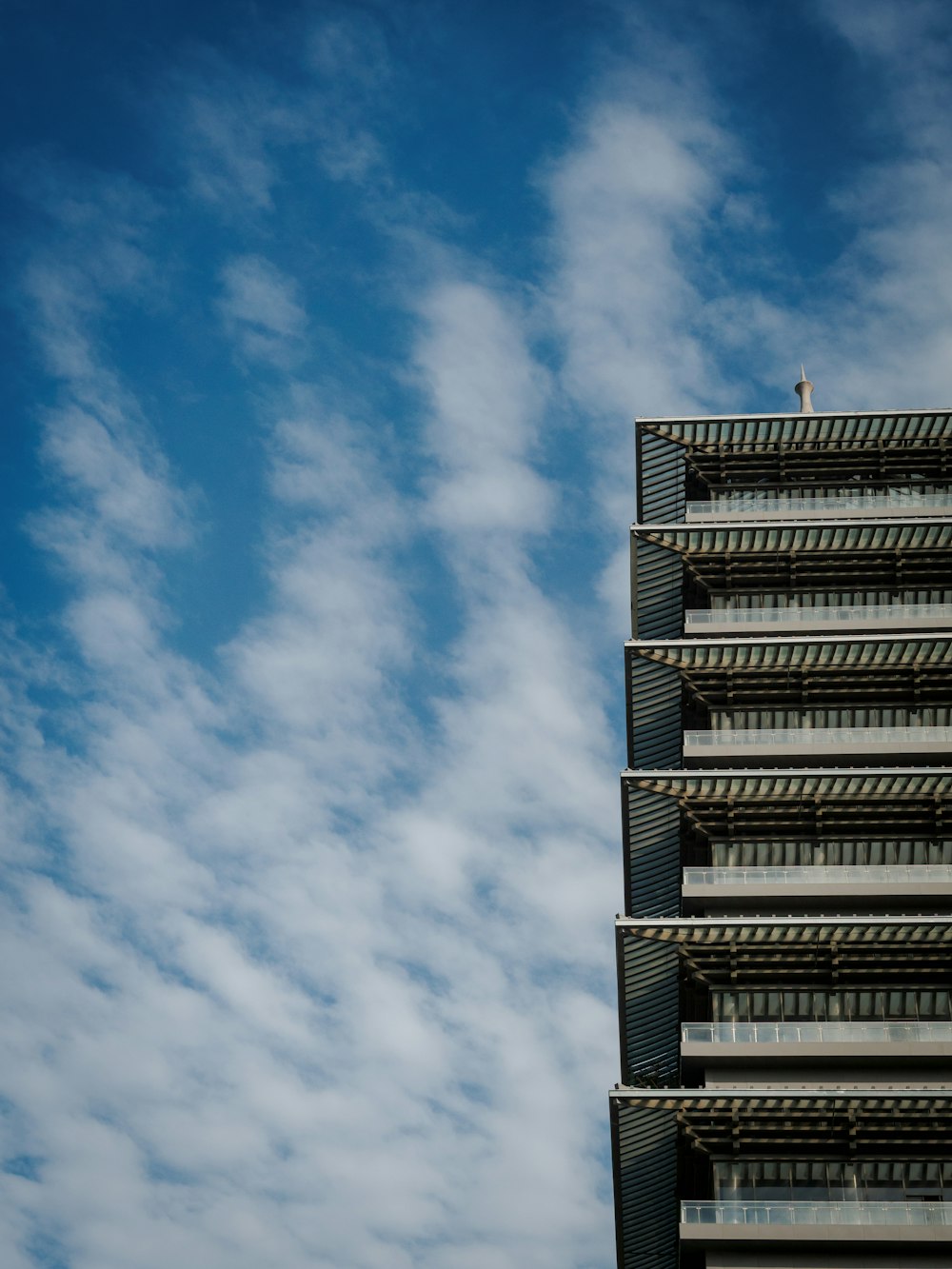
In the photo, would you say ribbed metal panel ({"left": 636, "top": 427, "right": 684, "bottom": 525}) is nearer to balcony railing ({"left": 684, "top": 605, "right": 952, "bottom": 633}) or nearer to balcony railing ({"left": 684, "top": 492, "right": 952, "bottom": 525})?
balcony railing ({"left": 684, "top": 492, "right": 952, "bottom": 525})

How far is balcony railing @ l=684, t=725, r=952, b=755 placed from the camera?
72656 mm

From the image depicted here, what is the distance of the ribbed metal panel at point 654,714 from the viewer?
75.3 meters

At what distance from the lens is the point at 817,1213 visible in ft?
194

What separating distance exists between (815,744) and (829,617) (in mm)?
7633

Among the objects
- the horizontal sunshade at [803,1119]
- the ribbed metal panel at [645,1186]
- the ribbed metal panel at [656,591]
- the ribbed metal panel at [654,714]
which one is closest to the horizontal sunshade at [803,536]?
the ribbed metal panel at [656,591]

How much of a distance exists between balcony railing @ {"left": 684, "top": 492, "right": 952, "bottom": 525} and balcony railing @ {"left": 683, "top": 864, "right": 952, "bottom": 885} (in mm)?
19468

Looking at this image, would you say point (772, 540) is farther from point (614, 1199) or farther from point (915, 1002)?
point (614, 1199)

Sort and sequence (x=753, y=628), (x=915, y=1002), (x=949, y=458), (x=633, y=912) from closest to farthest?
(x=915, y=1002)
(x=633, y=912)
(x=753, y=628)
(x=949, y=458)

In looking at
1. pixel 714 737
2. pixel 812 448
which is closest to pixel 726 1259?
pixel 714 737

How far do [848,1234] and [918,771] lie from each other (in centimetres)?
1855

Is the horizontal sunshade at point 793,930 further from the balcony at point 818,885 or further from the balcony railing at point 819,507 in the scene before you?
the balcony railing at point 819,507

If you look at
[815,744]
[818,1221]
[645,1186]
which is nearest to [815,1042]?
[818,1221]

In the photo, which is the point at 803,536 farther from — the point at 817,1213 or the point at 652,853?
the point at 817,1213

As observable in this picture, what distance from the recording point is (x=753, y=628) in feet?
256
